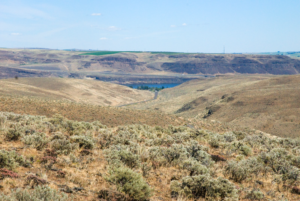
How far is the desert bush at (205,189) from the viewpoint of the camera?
23.7 feet

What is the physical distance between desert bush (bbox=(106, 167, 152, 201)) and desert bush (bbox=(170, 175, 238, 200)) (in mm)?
1204

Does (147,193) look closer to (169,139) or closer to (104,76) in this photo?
(169,139)

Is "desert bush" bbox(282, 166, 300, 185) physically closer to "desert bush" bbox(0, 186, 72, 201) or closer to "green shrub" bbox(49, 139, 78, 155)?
"desert bush" bbox(0, 186, 72, 201)

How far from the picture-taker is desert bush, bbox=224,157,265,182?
31.2 ft

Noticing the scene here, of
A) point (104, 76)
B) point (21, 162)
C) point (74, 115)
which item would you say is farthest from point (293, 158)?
point (104, 76)

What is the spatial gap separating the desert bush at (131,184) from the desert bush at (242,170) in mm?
4506

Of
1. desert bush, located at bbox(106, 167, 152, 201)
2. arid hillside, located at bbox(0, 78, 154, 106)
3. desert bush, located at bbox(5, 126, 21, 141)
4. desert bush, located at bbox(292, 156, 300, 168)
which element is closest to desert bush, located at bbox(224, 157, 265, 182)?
desert bush, located at bbox(292, 156, 300, 168)

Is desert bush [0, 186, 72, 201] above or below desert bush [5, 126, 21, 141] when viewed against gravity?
above

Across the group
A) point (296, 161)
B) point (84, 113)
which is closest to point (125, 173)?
point (296, 161)

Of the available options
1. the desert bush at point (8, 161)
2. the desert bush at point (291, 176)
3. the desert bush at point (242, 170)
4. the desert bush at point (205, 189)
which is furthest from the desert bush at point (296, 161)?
the desert bush at point (8, 161)

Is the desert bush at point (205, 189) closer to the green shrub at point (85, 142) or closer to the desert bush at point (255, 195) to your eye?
the desert bush at point (255, 195)

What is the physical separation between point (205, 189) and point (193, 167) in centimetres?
174

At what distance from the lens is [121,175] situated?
23.1ft

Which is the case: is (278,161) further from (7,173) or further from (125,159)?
(7,173)
